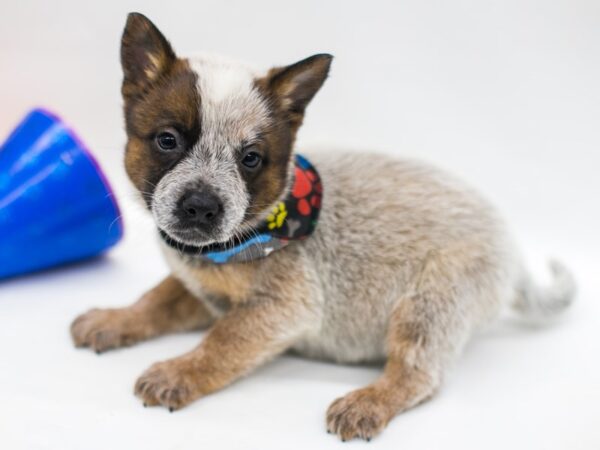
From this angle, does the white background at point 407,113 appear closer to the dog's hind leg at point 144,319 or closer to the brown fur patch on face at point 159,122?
the dog's hind leg at point 144,319

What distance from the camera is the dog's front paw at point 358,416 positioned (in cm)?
298

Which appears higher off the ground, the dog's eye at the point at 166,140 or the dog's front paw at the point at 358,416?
the dog's eye at the point at 166,140

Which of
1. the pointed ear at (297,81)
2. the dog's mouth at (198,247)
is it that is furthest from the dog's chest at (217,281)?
the pointed ear at (297,81)

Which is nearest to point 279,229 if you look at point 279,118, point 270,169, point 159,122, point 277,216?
point 277,216

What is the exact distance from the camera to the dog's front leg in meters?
3.12

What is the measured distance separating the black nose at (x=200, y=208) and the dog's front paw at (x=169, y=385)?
0.71m

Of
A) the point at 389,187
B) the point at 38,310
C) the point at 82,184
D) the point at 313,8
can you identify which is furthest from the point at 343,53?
the point at 38,310

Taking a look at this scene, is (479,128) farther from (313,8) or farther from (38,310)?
(38,310)

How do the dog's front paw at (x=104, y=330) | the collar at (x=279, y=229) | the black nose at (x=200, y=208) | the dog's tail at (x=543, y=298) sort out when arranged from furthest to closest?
1. the dog's tail at (x=543, y=298)
2. the dog's front paw at (x=104, y=330)
3. the collar at (x=279, y=229)
4. the black nose at (x=200, y=208)

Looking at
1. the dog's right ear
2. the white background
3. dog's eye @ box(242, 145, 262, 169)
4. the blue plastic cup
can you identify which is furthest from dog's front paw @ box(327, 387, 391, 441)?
the blue plastic cup

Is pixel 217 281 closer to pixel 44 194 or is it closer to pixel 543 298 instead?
pixel 44 194

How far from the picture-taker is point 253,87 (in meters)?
3.03

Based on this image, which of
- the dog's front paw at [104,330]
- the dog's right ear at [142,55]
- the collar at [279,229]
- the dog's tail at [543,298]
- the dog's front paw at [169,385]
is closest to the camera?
the dog's right ear at [142,55]

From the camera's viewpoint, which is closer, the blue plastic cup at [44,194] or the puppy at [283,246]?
the puppy at [283,246]
